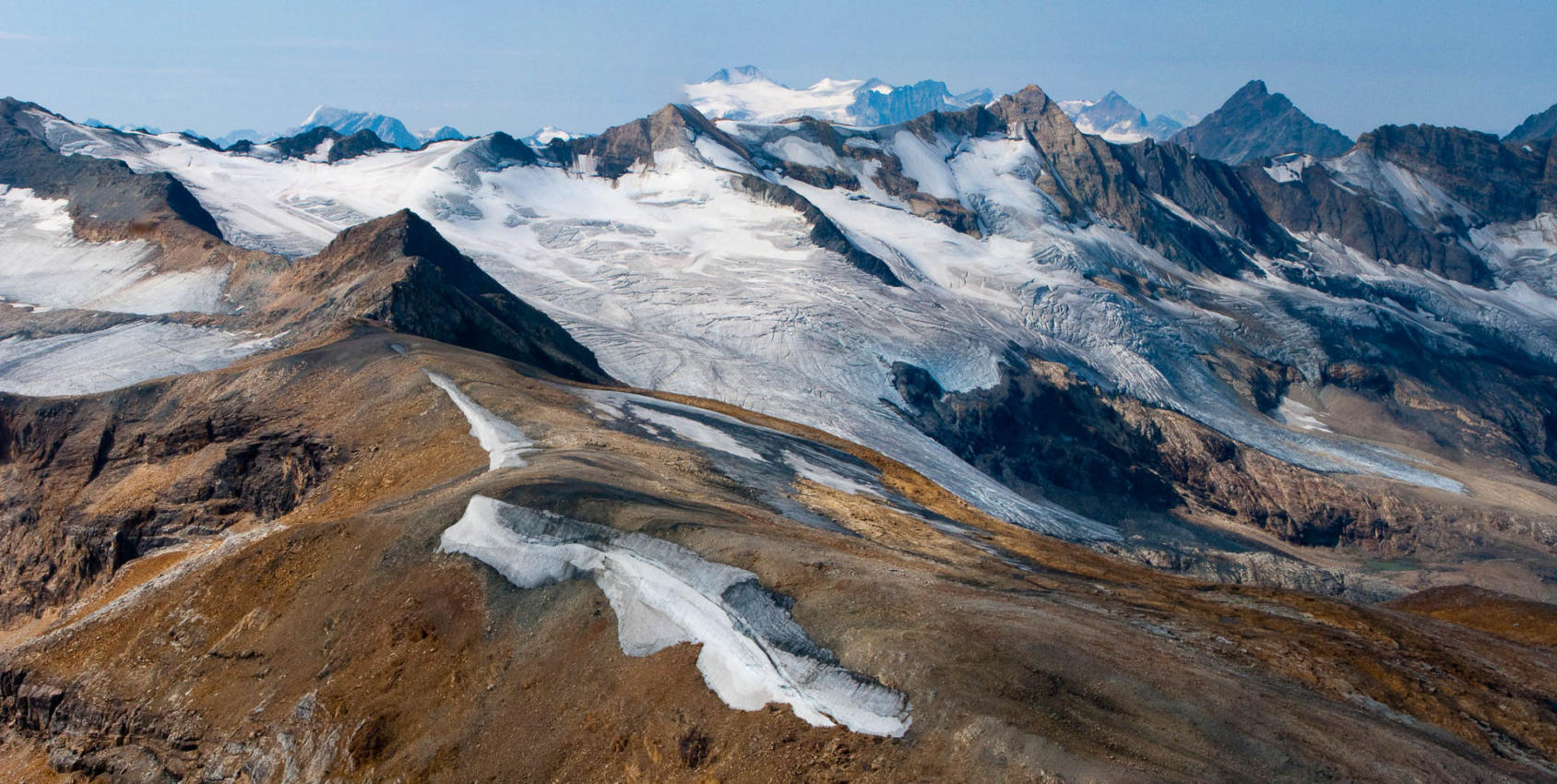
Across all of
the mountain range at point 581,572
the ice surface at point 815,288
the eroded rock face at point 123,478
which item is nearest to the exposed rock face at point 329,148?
the ice surface at point 815,288

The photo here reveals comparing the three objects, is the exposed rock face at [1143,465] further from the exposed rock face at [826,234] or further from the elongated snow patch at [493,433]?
the elongated snow patch at [493,433]

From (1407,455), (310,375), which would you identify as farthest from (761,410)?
(1407,455)

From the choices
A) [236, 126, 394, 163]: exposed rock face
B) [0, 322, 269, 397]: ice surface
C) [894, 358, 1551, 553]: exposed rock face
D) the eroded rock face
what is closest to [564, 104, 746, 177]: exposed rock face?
[236, 126, 394, 163]: exposed rock face

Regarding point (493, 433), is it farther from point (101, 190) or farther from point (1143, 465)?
point (1143, 465)

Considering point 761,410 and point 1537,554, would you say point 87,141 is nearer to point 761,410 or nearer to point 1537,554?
point 761,410

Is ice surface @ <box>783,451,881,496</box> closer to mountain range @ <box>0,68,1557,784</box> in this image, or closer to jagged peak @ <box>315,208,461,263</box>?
mountain range @ <box>0,68,1557,784</box>
